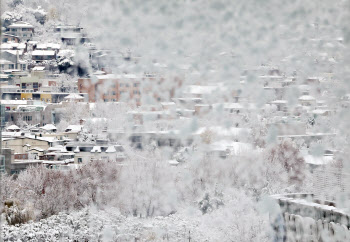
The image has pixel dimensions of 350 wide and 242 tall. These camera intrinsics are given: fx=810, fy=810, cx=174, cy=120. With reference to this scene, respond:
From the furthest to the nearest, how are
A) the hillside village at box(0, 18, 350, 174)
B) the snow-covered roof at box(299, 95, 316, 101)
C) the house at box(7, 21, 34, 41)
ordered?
1. the house at box(7, 21, 34, 41)
2. the snow-covered roof at box(299, 95, 316, 101)
3. the hillside village at box(0, 18, 350, 174)

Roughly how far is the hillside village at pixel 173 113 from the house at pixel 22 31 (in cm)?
165

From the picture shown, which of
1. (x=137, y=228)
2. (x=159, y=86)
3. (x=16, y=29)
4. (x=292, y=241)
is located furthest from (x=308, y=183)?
(x=16, y=29)

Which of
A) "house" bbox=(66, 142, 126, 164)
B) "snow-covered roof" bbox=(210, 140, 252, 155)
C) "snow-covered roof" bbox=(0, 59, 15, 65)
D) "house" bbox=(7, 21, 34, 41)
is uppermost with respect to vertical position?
"house" bbox=(7, 21, 34, 41)

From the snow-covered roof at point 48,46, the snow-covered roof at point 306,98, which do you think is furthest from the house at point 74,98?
the snow-covered roof at point 48,46

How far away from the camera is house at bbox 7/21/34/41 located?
26.5m

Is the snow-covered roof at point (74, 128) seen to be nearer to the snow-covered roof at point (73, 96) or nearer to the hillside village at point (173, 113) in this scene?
the hillside village at point (173, 113)

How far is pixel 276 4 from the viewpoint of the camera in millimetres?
3973

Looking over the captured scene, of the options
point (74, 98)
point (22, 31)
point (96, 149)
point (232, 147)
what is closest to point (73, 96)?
point (74, 98)

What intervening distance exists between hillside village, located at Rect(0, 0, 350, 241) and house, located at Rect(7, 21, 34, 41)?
165cm

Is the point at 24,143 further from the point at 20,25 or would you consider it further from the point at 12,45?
the point at 20,25

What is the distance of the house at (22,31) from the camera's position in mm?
26516

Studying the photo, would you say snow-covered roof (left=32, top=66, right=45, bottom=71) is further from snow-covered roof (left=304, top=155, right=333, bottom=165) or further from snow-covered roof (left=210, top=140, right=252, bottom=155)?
snow-covered roof (left=304, top=155, right=333, bottom=165)

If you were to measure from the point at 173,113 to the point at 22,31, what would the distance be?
13.3 meters

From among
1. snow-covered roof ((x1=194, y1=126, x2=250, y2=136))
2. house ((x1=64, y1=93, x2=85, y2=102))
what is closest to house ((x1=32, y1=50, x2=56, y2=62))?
house ((x1=64, y1=93, x2=85, y2=102))
